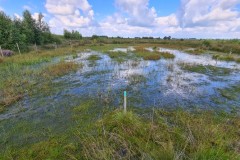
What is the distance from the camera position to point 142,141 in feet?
13.0

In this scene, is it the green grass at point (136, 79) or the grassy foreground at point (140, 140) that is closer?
the grassy foreground at point (140, 140)

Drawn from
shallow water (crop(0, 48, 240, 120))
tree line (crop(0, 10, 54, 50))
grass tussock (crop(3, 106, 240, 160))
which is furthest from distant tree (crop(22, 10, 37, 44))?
grass tussock (crop(3, 106, 240, 160))

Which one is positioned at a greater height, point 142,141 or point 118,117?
point 118,117

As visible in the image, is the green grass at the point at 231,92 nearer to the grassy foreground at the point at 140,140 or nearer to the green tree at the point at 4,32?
the grassy foreground at the point at 140,140

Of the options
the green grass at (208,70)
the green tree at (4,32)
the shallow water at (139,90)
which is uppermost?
the green tree at (4,32)

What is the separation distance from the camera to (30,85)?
9.07 m

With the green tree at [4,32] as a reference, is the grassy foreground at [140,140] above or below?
below

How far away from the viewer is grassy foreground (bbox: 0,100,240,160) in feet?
10.8

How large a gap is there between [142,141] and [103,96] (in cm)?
381

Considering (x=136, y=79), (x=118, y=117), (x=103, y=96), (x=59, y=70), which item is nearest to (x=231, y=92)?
(x=136, y=79)

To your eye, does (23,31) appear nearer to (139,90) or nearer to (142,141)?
(139,90)

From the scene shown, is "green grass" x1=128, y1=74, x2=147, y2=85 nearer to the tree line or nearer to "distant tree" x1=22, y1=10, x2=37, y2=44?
the tree line

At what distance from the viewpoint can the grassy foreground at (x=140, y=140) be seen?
3.30 m

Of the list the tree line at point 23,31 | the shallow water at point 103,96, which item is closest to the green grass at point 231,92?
the shallow water at point 103,96
